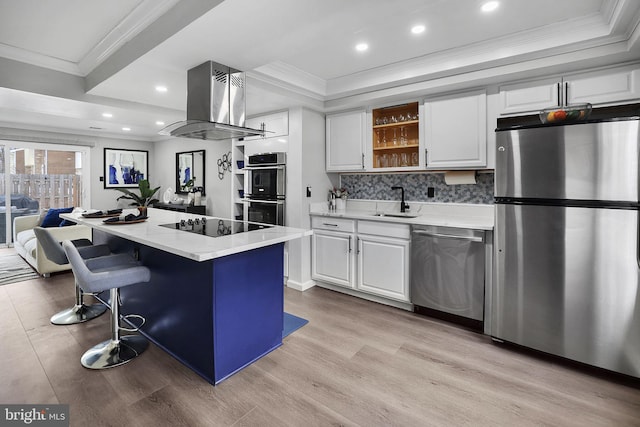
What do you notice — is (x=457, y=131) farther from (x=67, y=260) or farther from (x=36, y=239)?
(x=36, y=239)

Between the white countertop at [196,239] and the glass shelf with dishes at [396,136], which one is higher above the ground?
the glass shelf with dishes at [396,136]

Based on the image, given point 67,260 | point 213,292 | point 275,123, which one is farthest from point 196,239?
point 275,123

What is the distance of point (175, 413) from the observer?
1752mm

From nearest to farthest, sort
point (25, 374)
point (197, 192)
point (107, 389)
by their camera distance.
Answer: point (107, 389) → point (25, 374) → point (197, 192)

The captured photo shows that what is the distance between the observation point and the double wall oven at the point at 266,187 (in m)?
3.89

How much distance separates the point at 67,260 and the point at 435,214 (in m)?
3.56

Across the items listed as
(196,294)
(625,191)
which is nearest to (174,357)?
(196,294)

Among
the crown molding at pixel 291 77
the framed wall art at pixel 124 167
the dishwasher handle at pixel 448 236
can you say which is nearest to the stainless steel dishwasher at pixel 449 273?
the dishwasher handle at pixel 448 236

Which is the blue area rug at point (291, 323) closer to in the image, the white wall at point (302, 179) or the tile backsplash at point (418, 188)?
the white wall at point (302, 179)

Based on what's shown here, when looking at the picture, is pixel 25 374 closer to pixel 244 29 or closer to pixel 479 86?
pixel 244 29

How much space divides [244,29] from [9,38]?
2.20 meters

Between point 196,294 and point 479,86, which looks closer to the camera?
point 196,294

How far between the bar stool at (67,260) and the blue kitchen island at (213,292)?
319mm

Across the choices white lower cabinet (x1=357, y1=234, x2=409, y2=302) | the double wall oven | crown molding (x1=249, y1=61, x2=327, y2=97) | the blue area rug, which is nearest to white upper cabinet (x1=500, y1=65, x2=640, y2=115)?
white lower cabinet (x1=357, y1=234, x2=409, y2=302)
